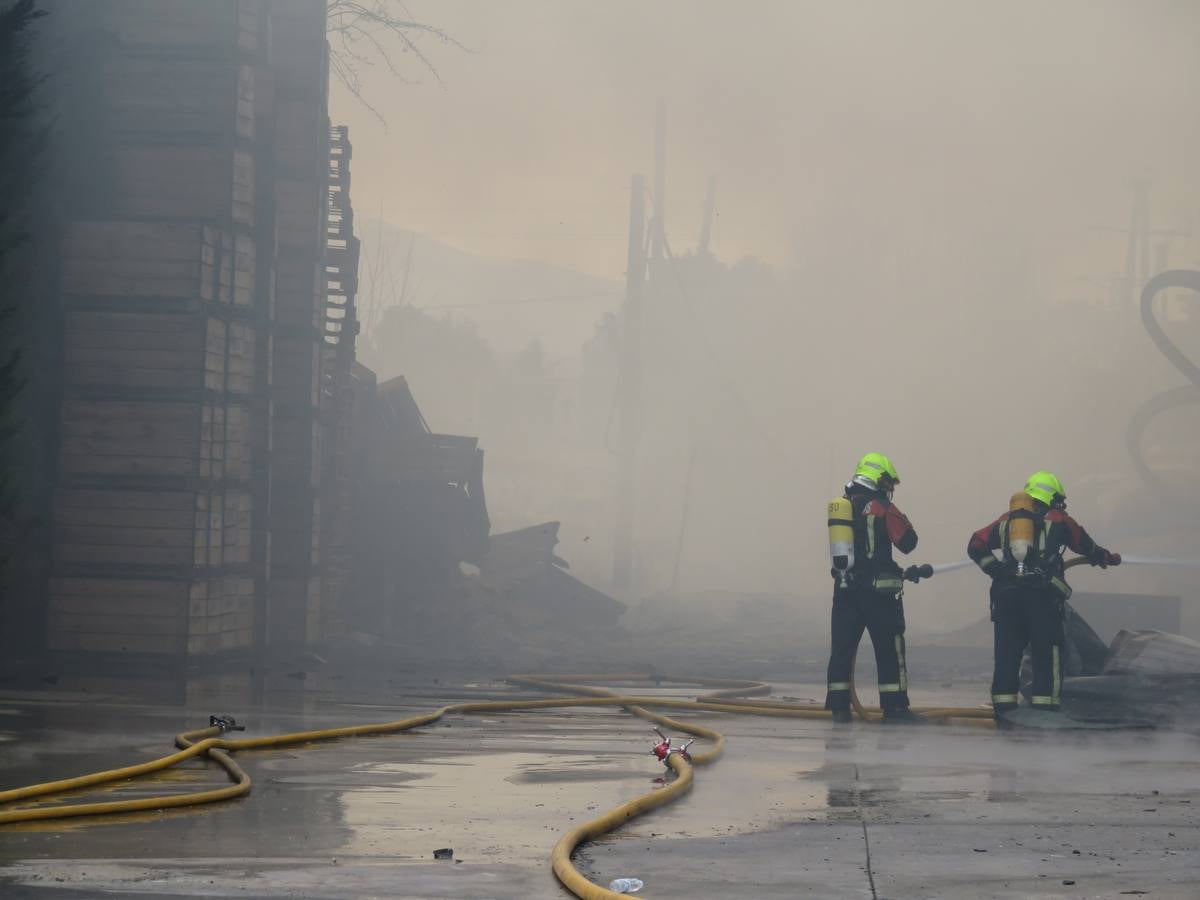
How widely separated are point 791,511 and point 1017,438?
860 centimetres

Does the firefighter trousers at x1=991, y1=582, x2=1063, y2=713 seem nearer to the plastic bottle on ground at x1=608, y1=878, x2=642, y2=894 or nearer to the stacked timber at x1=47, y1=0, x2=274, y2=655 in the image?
the plastic bottle on ground at x1=608, y1=878, x2=642, y2=894

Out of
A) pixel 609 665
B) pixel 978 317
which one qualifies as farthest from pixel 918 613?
pixel 978 317

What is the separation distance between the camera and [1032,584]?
11656 millimetres

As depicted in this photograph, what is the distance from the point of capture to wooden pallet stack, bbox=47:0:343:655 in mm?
15992

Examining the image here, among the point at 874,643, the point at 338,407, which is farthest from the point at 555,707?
the point at 338,407

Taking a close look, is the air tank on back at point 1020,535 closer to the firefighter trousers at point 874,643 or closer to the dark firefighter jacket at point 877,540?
the dark firefighter jacket at point 877,540

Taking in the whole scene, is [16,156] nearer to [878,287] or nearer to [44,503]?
[44,503]

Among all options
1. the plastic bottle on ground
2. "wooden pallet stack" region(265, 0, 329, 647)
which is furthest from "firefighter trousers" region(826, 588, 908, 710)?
"wooden pallet stack" region(265, 0, 329, 647)

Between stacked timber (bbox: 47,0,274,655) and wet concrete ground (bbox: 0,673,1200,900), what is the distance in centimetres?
484

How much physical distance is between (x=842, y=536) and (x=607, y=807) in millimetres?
5037

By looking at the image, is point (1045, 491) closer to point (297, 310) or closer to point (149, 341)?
point (149, 341)

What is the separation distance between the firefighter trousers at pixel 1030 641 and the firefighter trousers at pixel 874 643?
2.08ft

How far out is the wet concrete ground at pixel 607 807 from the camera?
532 centimetres

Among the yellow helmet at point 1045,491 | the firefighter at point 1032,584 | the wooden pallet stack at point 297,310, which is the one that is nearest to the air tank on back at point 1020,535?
the firefighter at point 1032,584
